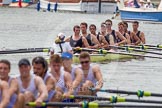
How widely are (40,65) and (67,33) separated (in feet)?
98.3

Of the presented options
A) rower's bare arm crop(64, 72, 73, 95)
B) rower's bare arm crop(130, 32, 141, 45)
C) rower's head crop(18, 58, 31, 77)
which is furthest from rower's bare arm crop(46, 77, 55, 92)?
rower's bare arm crop(130, 32, 141, 45)

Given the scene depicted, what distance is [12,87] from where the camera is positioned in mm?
10562

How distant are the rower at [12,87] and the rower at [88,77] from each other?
2.40 meters

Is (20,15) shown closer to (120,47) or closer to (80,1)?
(80,1)

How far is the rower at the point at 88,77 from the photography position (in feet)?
42.1

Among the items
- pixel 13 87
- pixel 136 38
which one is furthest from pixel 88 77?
pixel 136 38

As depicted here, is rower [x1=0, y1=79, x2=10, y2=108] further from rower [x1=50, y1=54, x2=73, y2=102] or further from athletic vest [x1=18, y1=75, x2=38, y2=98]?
rower [x1=50, y1=54, x2=73, y2=102]

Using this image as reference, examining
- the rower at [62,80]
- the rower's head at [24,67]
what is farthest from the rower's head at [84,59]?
the rower's head at [24,67]

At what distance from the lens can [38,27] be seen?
154ft

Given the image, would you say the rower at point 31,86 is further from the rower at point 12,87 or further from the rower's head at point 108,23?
the rower's head at point 108,23

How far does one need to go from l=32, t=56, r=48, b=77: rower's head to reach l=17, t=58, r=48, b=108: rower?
326 mm

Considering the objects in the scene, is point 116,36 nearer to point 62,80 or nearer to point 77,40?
point 77,40

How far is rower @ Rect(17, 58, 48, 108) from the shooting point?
10789 mm

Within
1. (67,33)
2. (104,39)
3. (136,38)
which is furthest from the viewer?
(67,33)
